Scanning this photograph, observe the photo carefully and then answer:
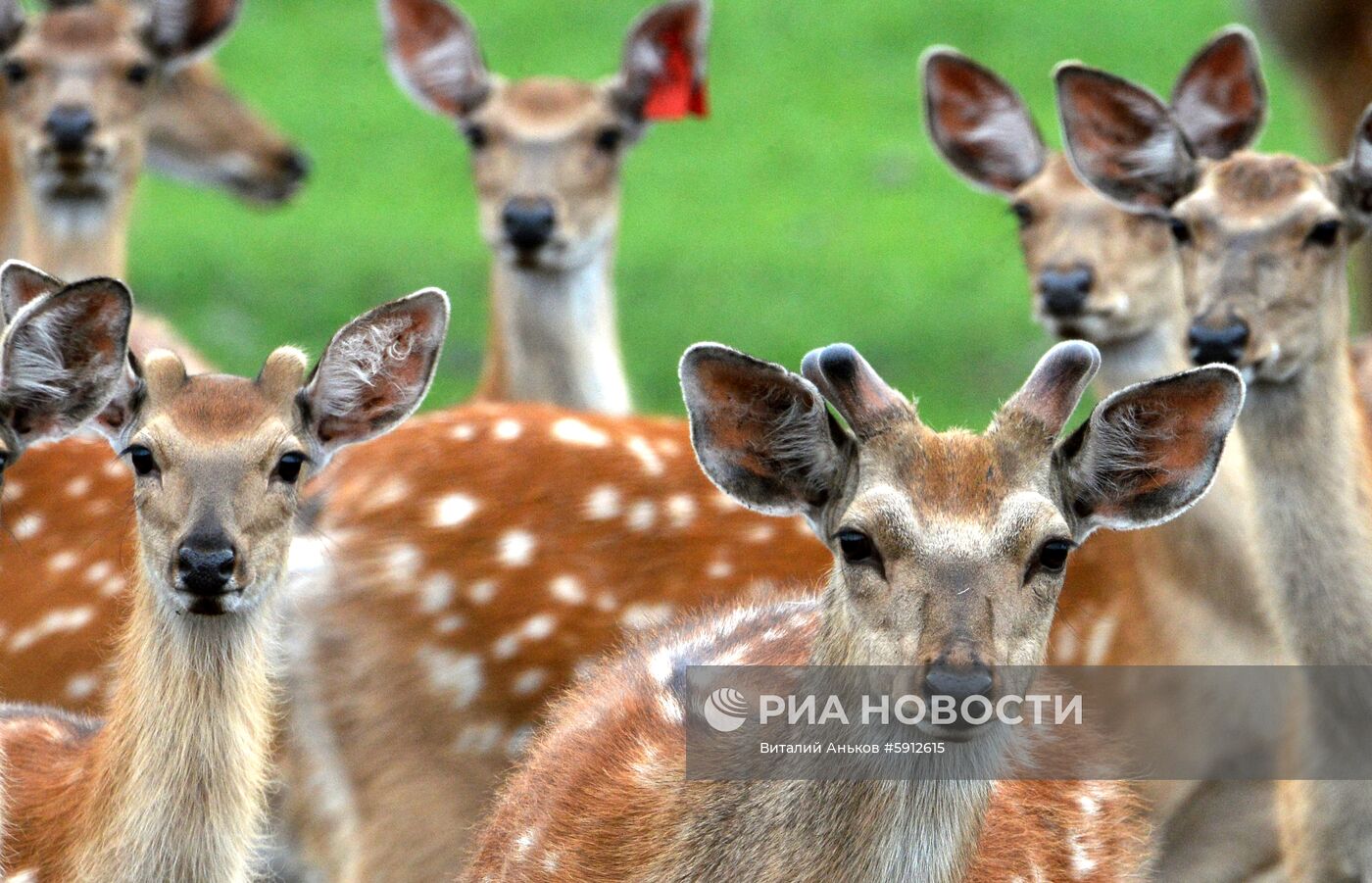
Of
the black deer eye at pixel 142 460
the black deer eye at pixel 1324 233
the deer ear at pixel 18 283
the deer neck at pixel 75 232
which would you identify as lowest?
the black deer eye at pixel 142 460

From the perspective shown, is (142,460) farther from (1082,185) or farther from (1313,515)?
(1082,185)

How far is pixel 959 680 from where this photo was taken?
315 cm

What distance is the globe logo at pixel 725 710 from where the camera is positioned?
12.2 ft

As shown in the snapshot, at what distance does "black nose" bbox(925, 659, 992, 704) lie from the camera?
315 cm

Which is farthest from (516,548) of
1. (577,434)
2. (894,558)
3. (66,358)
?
(894,558)

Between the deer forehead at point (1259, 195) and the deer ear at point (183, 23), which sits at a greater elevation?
the deer ear at point (183, 23)

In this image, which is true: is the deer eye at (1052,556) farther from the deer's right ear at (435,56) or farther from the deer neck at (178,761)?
the deer's right ear at (435,56)

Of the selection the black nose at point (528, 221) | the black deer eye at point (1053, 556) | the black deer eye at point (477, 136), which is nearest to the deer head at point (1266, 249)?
the black deer eye at point (1053, 556)

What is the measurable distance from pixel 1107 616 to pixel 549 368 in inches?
92.6

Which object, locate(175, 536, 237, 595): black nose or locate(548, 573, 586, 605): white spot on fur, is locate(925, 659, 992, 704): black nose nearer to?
locate(175, 536, 237, 595): black nose

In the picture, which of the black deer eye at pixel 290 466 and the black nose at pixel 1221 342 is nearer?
the black deer eye at pixel 290 466

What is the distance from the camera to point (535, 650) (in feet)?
16.0

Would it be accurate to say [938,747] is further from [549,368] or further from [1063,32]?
[1063,32]

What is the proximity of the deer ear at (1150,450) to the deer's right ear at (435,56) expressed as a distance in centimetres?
387
